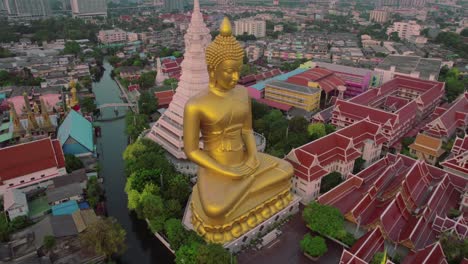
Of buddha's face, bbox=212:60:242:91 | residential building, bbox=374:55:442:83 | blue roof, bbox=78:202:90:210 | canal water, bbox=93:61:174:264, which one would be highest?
buddha's face, bbox=212:60:242:91

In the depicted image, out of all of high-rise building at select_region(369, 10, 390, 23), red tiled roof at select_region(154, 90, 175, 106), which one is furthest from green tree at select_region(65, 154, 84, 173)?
high-rise building at select_region(369, 10, 390, 23)

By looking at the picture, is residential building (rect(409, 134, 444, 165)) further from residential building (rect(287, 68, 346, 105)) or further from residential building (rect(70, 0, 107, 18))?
residential building (rect(70, 0, 107, 18))

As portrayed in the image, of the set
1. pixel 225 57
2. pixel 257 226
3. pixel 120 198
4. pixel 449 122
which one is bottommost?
pixel 120 198

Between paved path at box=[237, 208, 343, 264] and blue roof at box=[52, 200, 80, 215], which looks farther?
blue roof at box=[52, 200, 80, 215]

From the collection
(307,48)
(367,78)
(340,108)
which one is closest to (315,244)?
(340,108)

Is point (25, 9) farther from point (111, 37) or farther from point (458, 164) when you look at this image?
point (458, 164)

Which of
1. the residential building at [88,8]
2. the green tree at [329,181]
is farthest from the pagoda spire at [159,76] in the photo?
the residential building at [88,8]

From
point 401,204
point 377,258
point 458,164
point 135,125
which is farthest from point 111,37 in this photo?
Answer: point 377,258

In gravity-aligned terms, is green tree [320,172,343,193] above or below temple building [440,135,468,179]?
below
